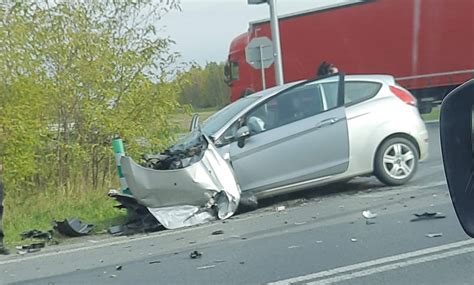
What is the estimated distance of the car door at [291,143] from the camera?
33.8 ft

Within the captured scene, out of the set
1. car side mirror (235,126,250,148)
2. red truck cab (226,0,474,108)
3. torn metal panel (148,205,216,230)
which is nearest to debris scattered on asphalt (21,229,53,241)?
torn metal panel (148,205,216,230)

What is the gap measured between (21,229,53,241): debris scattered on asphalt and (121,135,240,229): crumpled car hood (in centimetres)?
104

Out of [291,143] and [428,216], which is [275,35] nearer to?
[291,143]

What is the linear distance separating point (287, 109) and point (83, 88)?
377cm

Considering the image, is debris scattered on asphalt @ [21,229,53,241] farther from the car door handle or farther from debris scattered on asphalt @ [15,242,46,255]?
the car door handle

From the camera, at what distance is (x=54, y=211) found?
11.5 metres

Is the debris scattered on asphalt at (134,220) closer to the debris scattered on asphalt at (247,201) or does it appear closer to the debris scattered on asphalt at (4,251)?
the debris scattered on asphalt at (247,201)

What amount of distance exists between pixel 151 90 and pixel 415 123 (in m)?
4.18

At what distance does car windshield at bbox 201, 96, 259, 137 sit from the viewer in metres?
10.7

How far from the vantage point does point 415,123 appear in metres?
11.2

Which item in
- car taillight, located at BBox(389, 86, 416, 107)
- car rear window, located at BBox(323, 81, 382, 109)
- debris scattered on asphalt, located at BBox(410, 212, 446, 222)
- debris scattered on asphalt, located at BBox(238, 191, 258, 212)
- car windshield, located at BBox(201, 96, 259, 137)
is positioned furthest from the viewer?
car taillight, located at BBox(389, 86, 416, 107)

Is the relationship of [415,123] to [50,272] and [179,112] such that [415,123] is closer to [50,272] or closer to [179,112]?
[179,112]

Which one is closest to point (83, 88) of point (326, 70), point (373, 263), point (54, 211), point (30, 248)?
point (54, 211)

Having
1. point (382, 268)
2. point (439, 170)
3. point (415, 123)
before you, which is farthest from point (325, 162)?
point (382, 268)
